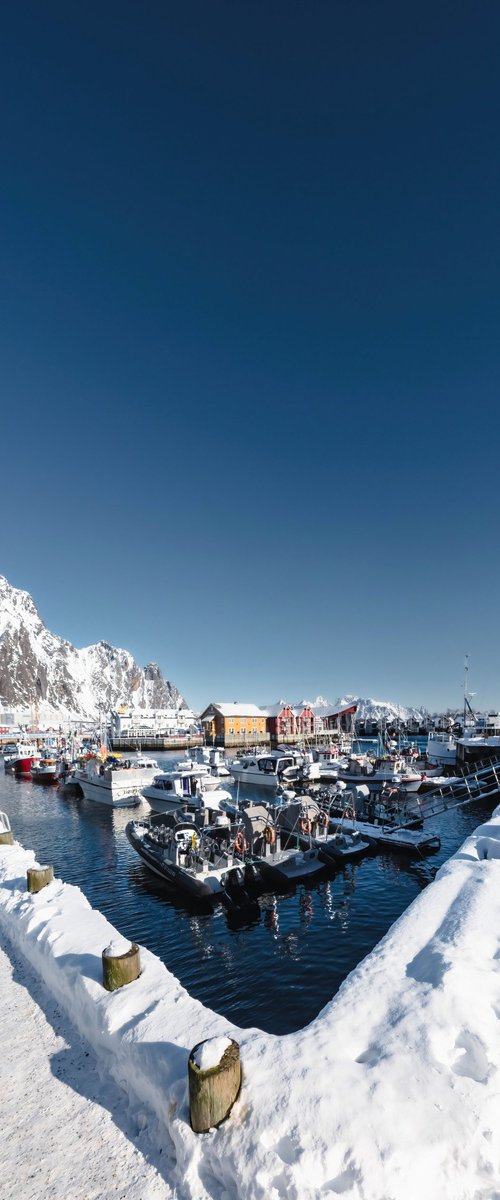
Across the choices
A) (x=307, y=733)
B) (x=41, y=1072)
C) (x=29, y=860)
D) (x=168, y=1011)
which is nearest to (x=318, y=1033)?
(x=168, y=1011)

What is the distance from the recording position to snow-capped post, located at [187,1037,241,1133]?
20.1 ft

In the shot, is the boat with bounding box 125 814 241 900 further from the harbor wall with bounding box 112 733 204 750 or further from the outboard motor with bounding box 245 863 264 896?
the harbor wall with bounding box 112 733 204 750

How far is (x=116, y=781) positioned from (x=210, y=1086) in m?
47.9

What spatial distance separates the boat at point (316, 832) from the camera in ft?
89.2

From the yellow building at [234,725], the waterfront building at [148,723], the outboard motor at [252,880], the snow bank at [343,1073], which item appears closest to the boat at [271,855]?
the outboard motor at [252,880]

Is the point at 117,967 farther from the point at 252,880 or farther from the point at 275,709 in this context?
the point at 275,709

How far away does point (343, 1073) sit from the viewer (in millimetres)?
6883

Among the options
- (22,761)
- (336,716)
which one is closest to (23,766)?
(22,761)

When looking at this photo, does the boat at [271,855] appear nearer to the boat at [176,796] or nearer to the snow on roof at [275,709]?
the boat at [176,796]

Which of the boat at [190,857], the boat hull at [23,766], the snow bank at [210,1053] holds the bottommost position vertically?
the boat hull at [23,766]

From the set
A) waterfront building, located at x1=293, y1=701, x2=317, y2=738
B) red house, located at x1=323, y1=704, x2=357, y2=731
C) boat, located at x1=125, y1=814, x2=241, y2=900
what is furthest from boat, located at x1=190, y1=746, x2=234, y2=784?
red house, located at x1=323, y1=704, x2=357, y2=731

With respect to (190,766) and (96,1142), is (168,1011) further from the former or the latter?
(190,766)

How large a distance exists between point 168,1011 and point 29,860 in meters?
12.0

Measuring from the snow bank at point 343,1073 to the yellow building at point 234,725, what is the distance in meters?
104
